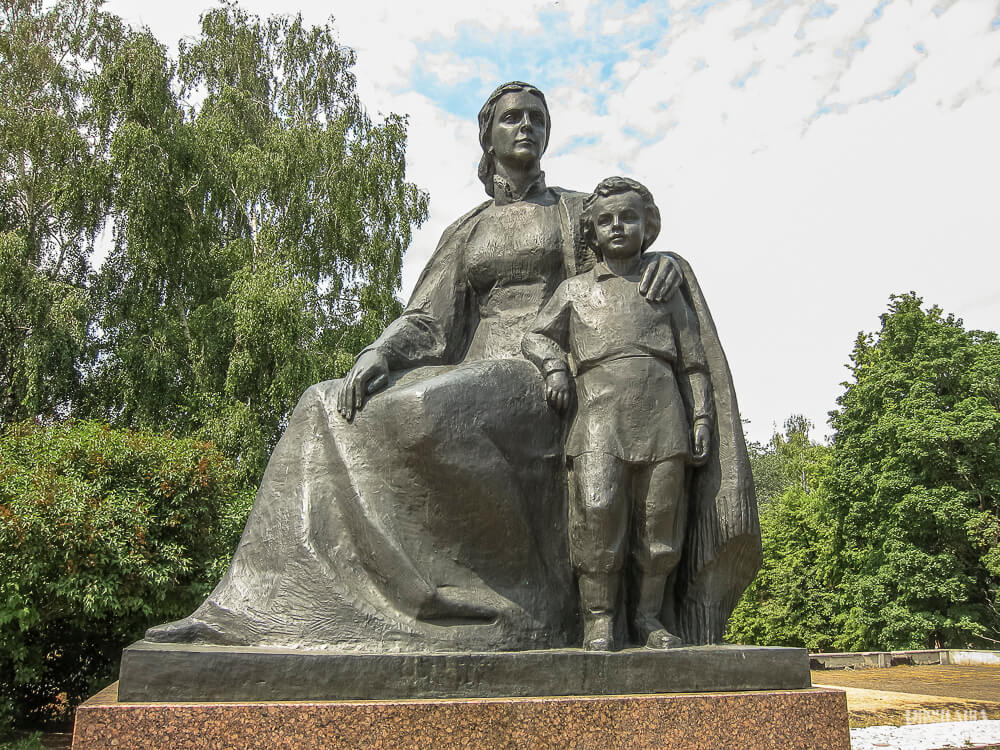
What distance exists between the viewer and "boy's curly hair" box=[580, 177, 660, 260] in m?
4.24

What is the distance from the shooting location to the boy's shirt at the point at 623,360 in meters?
3.88

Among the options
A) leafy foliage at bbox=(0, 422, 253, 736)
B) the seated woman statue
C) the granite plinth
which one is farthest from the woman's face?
leafy foliage at bbox=(0, 422, 253, 736)

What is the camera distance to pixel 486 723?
3.10 m

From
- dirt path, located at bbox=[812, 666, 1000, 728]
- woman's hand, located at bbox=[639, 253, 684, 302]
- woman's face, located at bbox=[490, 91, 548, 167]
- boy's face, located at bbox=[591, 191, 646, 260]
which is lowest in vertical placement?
dirt path, located at bbox=[812, 666, 1000, 728]

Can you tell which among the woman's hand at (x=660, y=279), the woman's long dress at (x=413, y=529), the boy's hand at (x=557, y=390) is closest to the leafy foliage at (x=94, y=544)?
the woman's long dress at (x=413, y=529)

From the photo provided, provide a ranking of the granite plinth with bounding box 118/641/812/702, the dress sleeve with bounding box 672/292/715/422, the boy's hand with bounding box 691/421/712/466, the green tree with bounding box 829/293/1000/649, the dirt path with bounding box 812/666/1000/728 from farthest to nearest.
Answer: the green tree with bounding box 829/293/1000/649 → the dirt path with bounding box 812/666/1000/728 → the dress sleeve with bounding box 672/292/715/422 → the boy's hand with bounding box 691/421/712/466 → the granite plinth with bounding box 118/641/812/702

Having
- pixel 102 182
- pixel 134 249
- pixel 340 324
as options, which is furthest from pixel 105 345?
pixel 340 324

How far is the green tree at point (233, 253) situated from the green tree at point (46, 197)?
63 cm

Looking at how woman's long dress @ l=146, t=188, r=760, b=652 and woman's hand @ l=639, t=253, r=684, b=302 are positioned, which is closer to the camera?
woman's long dress @ l=146, t=188, r=760, b=652

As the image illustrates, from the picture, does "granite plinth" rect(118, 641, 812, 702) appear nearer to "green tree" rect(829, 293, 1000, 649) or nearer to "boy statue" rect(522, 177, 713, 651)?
"boy statue" rect(522, 177, 713, 651)

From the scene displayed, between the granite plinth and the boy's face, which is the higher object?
the boy's face

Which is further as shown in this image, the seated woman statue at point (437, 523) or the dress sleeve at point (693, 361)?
the dress sleeve at point (693, 361)

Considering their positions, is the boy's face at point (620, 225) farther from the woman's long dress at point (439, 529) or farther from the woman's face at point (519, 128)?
the woman's face at point (519, 128)

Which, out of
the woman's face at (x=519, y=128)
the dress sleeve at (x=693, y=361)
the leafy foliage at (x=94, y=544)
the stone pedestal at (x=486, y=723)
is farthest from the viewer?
the leafy foliage at (x=94, y=544)
